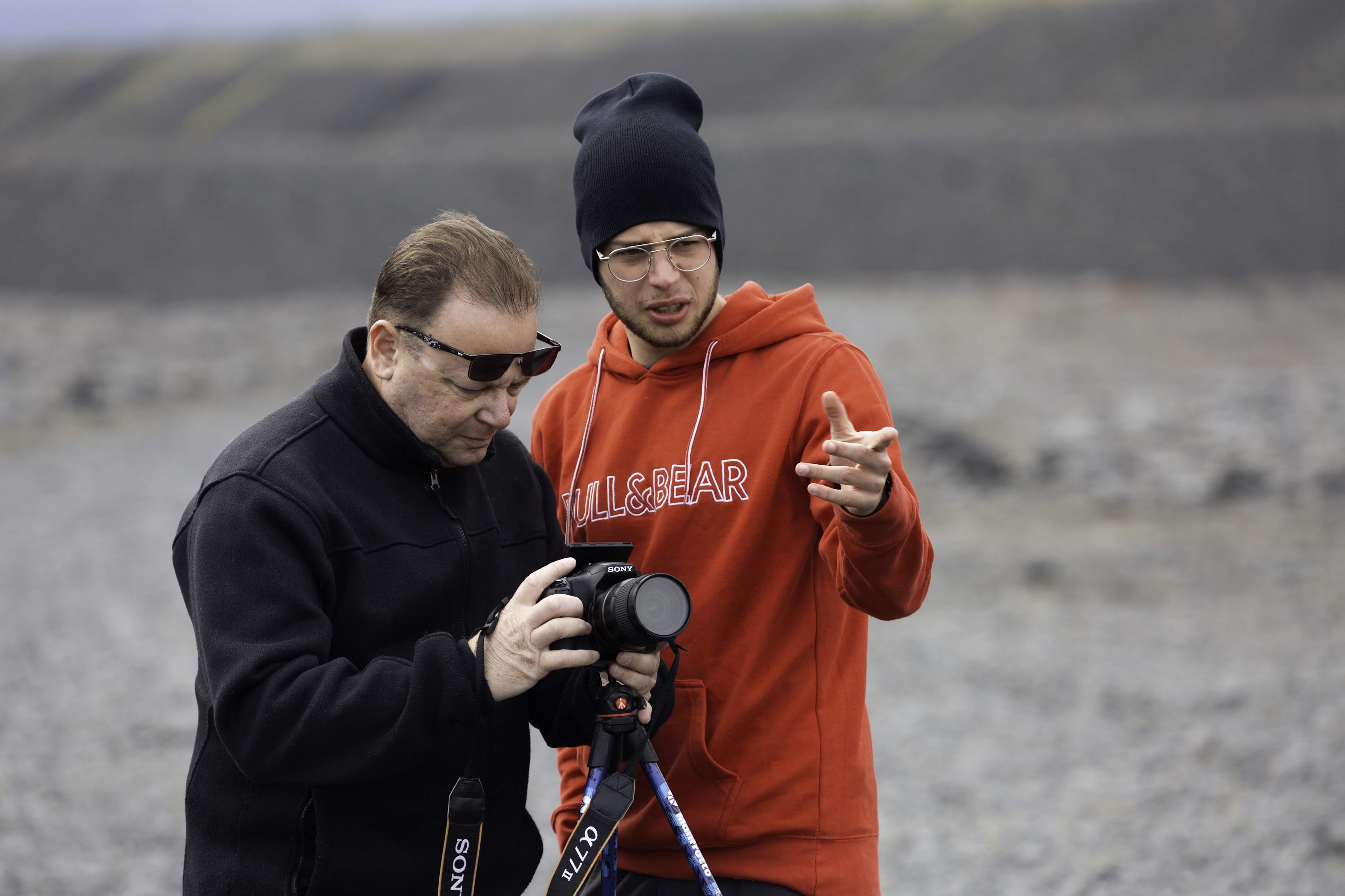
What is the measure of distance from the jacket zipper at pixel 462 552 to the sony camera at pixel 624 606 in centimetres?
21

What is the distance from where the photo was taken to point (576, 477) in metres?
2.70

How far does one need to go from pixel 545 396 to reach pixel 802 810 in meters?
1.13

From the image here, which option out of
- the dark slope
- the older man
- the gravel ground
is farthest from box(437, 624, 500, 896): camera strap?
the dark slope

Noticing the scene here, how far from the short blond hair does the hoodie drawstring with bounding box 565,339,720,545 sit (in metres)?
0.45

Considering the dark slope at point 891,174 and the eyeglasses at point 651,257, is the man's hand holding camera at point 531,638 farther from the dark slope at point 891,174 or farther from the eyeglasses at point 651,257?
the dark slope at point 891,174

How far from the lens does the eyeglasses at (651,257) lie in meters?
2.52

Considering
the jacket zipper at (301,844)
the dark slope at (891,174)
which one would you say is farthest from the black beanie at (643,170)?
the dark slope at (891,174)

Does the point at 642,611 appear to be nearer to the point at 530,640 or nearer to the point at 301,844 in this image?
the point at 530,640

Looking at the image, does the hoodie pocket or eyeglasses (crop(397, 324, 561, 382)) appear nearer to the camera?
eyeglasses (crop(397, 324, 561, 382))

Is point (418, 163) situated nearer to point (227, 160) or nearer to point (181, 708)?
point (227, 160)

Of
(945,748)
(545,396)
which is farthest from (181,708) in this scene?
(545,396)

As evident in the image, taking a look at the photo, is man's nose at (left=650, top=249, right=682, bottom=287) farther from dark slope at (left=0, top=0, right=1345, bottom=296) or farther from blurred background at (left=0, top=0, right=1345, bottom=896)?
dark slope at (left=0, top=0, right=1345, bottom=296)

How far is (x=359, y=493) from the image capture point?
2.23 meters

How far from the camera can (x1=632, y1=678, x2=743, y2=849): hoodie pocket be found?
8.07 ft
